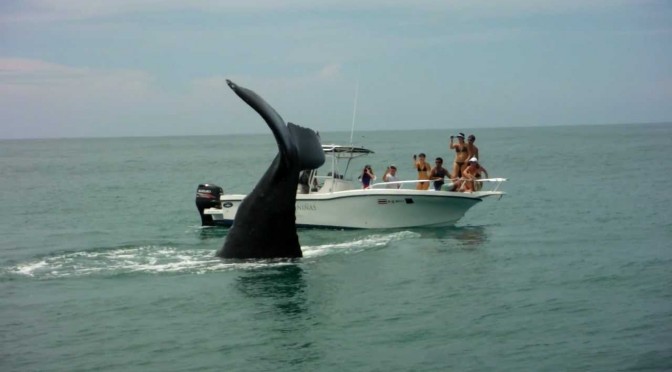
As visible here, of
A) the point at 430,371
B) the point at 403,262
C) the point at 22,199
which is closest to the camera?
the point at 430,371

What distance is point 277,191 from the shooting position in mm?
21000

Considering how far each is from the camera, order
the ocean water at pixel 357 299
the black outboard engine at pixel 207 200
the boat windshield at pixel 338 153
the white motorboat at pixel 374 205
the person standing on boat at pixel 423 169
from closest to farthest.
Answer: the ocean water at pixel 357 299, the white motorboat at pixel 374 205, the person standing on boat at pixel 423 169, the boat windshield at pixel 338 153, the black outboard engine at pixel 207 200

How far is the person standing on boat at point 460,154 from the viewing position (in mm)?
29953

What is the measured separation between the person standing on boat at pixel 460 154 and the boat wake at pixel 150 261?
9.28ft

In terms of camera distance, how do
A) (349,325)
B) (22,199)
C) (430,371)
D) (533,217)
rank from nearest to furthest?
(430,371), (349,325), (533,217), (22,199)

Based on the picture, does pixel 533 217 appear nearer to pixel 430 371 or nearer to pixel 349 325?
pixel 349 325

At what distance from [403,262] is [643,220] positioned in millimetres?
11965

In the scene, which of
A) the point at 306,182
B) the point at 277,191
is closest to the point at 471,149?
the point at 306,182

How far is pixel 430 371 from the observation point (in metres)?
14.6

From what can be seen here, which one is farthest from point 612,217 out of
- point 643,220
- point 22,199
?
point 22,199

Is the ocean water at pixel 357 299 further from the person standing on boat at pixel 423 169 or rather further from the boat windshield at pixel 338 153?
the boat windshield at pixel 338 153

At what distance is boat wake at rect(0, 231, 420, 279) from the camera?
76.1 ft

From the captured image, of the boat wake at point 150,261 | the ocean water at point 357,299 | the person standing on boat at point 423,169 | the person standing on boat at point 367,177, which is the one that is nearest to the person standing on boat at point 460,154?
the person standing on boat at point 423,169

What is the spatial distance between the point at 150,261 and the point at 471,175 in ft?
32.9
